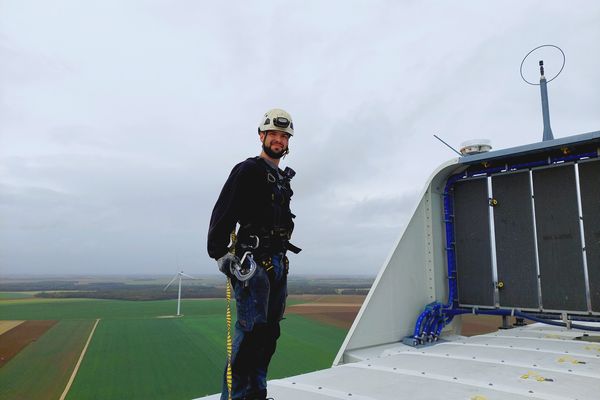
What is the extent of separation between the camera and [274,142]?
2.89 meters

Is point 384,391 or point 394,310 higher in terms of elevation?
point 394,310

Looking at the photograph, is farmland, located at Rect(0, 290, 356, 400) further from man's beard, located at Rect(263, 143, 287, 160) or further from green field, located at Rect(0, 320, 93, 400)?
man's beard, located at Rect(263, 143, 287, 160)

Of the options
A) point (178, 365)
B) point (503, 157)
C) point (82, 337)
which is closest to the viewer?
point (503, 157)

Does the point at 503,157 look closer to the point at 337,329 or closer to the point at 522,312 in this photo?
the point at 522,312

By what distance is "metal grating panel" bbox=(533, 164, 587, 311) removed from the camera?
5.88m

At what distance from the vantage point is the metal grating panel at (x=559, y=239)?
19.3 ft

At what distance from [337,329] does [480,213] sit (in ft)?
131

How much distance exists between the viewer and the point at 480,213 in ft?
22.6

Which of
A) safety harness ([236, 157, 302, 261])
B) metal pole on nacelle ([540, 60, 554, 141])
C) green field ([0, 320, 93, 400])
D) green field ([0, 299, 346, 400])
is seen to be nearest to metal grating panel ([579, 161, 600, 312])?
metal pole on nacelle ([540, 60, 554, 141])

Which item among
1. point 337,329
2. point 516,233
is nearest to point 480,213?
point 516,233

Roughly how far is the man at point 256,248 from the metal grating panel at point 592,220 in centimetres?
549

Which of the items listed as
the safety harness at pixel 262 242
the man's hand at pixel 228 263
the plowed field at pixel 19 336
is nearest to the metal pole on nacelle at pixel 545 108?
the safety harness at pixel 262 242

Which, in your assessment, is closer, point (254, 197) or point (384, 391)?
point (254, 197)

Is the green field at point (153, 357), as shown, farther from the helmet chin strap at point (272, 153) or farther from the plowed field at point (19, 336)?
the helmet chin strap at point (272, 153)
